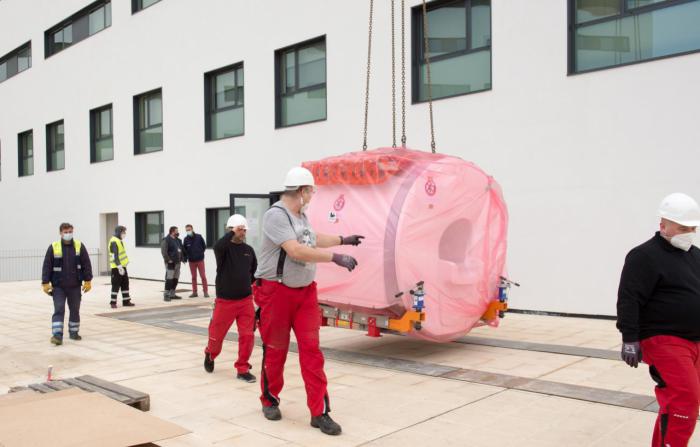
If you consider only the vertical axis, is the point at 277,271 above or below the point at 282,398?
above

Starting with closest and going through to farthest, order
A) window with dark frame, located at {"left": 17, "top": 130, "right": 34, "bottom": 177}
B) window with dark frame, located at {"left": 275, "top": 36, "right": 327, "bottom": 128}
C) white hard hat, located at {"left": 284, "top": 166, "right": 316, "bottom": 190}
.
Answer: white hard hat, located at {"left": 284, "top": 166, "right": 316, "bottom": 190} → window with dark frame, located at {"left": 275, "top": 36, "right": 327, "bottom": 128} → window with dark frame, located at {"left": 17, "top": 130, "right": 34, "bottom": 177}

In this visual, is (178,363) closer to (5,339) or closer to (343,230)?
(343,230)

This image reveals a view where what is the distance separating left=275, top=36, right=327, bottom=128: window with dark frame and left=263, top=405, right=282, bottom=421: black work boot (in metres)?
10.3

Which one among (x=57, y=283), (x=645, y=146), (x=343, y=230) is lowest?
(x=57, y=283)

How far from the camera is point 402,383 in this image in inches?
254

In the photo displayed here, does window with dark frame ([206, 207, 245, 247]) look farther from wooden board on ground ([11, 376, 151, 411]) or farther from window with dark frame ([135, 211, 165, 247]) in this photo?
wooden board on ground ([11, 376, 151, 411])

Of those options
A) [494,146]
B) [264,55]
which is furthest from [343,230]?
[264,55]

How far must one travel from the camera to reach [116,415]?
4504 mm

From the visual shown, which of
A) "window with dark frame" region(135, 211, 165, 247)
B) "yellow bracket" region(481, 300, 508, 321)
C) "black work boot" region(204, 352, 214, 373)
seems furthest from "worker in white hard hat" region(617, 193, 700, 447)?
"window with dark frame" region(135, 211, 165, 247)

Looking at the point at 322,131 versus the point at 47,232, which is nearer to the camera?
the point at 322,131

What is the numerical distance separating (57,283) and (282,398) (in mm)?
4833

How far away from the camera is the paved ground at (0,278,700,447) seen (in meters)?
4.83

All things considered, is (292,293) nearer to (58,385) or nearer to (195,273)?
(58,385)

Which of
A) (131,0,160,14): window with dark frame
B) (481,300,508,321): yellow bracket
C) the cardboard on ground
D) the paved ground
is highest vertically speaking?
(131,0,160,14): window with dark frame
